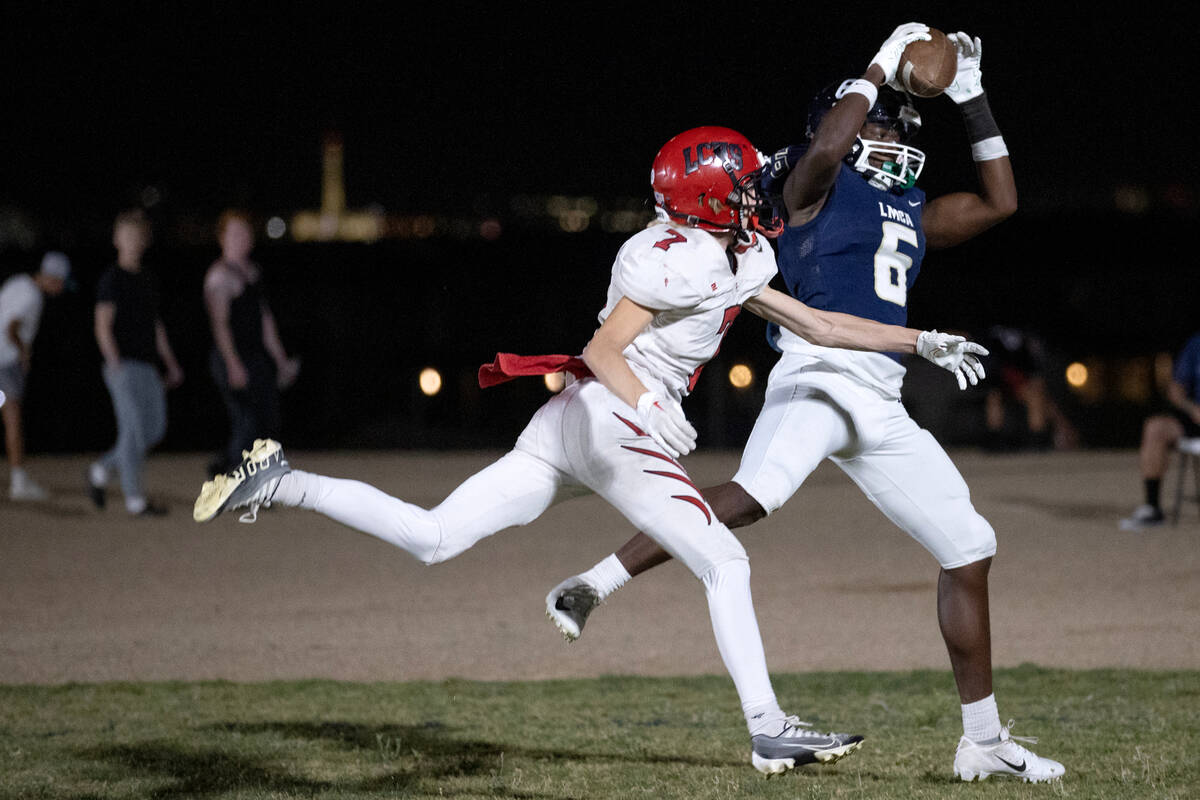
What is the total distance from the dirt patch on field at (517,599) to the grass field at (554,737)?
53 cm

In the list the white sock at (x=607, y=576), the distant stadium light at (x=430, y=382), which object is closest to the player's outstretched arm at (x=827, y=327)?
the white sock at (x=607, y=576)

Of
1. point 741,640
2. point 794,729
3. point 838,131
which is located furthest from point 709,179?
point 794,729

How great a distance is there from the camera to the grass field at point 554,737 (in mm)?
4656

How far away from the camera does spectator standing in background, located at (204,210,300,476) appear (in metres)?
11.9

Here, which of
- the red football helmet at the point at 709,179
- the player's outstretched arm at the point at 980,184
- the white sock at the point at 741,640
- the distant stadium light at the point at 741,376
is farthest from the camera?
the distant stadium light at the point at 741,376

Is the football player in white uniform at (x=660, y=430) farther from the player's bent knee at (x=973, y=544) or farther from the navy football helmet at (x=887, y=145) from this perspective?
the navy football helmet at (x=887, y=145)

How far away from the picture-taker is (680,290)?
13.7 ft

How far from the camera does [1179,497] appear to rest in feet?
39.5

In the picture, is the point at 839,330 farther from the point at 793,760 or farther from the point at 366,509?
the point at 366,509

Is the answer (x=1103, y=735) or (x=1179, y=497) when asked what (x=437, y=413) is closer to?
(x=1179, y=497)

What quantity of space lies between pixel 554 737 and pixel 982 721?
162 centimetres

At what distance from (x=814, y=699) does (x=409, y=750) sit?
1.83 m

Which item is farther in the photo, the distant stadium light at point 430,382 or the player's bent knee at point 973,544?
the distant stadium light at point 430,382

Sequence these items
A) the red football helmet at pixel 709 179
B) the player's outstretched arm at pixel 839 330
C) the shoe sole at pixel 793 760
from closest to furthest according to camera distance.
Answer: the shoe sole at pixel 793 760, the red football helmet at pixel 709 179, the player's outstretched arm at pixel 839 330
